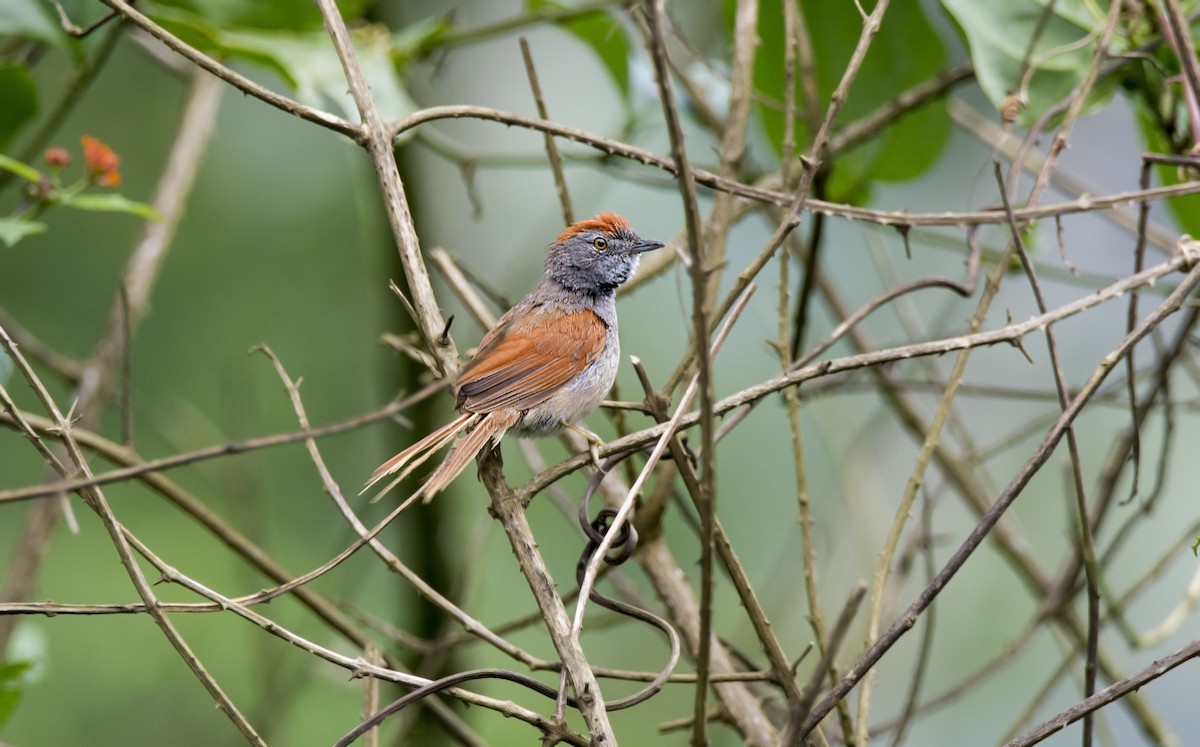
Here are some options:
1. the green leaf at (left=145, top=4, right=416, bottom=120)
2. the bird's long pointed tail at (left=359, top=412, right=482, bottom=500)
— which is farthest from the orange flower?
the bird's long pointed tail at (left=359, top=412, right=482, bottom=500)

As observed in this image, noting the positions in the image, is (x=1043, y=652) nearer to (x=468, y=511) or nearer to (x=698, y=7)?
(x=468, y=511)

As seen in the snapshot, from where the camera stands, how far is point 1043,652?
6.17 m

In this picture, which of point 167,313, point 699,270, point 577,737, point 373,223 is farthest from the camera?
point 167,313

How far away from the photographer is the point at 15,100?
9.20ft

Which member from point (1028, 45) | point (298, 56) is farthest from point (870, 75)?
point (298, 56)

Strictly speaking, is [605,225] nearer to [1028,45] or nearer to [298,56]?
[298,56]

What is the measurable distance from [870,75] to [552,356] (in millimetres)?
1488

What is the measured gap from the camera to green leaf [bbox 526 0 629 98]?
422cm

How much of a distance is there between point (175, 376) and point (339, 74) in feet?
10.6

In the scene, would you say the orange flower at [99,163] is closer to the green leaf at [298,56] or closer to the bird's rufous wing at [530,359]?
the green leaf at [298,56]

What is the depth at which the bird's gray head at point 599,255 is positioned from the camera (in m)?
4.03

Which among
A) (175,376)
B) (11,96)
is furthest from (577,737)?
(175,376)

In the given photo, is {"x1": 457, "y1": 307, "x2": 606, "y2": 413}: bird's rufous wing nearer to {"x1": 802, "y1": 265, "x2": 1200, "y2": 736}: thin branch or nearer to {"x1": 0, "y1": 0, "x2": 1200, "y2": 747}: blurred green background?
{"x1": 0, "y1": 0, "x2": 1200, "y2": 747}: blurred green background

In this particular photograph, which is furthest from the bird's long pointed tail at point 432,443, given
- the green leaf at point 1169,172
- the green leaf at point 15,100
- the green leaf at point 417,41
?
the green leaf at point 1169,172
